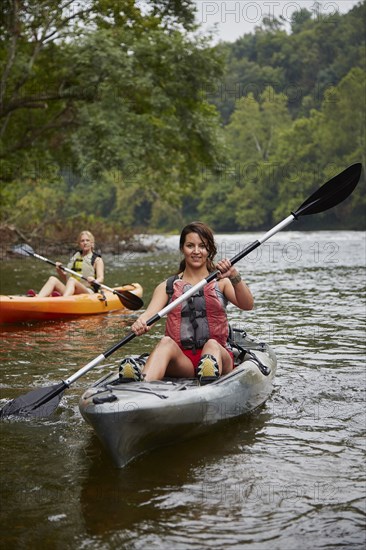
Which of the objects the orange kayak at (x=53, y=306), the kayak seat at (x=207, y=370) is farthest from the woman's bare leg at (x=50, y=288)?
the kayak seat at (x=207, y=370)

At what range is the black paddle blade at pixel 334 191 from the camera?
4.71 meters

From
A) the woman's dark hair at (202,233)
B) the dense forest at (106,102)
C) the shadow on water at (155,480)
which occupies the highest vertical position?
the dense forest at (106,102)

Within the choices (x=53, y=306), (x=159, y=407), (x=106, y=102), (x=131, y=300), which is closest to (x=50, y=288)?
(x=53, y=306)

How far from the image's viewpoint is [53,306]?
7816 millimetres

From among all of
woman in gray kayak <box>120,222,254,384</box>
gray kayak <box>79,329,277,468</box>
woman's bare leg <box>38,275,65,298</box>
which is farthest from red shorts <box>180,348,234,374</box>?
woman's bare leg <box>38,275,65,298</box>

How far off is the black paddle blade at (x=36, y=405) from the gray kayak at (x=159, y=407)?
311 mm

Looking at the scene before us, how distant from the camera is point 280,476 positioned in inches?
126

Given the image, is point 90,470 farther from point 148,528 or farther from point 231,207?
point 231,207

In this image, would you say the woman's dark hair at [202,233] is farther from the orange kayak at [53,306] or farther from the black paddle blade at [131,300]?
the orange kayak at [53,306]

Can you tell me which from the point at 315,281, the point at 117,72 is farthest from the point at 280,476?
the point at 117,72

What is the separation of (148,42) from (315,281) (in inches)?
277

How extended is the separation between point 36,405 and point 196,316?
1.00m

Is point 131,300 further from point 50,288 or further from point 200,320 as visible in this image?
point 50,288

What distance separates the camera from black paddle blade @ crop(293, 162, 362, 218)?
471 cm
